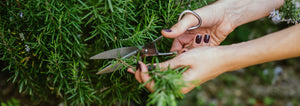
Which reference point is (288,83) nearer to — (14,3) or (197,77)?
(197,77)

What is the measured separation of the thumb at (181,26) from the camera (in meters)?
1.30

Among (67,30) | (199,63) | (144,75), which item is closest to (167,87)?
(144,75)

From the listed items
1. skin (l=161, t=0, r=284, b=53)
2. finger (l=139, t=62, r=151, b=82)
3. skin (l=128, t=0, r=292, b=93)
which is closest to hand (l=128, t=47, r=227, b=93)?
skin (l=128, t=0, r=292, b=93)

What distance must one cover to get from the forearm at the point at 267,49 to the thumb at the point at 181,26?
0.24 m

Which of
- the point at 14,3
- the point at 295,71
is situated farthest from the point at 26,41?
the point at 295,71

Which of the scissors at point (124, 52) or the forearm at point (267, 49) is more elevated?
the scissors at point (124, 52)

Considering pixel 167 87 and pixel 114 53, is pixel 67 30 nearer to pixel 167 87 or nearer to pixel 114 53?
pixel 114 53

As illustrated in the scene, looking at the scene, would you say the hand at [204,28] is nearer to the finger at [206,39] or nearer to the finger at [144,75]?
the finger at [206,39]

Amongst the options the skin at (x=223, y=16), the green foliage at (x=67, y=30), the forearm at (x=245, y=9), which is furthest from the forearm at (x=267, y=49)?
the forearm at (x=245, y=9)

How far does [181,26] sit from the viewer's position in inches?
54.3

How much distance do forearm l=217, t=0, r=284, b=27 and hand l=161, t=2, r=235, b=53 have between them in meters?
0.04

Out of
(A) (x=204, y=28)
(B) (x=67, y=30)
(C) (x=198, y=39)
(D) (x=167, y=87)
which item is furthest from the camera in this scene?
(A) (x=204, y=28)

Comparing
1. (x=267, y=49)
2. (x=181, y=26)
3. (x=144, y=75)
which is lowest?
(x=267, y=49)

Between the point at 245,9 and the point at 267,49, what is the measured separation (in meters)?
0.62
